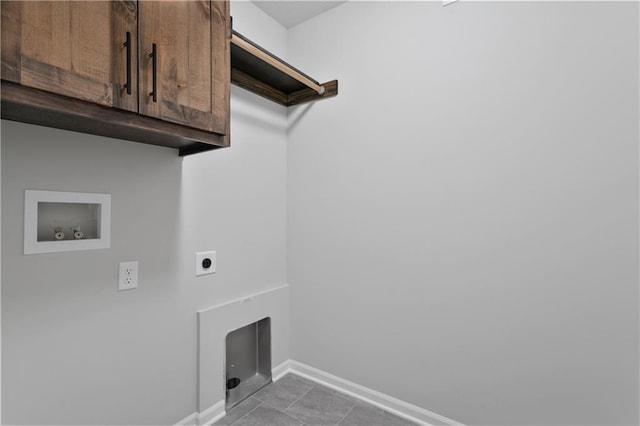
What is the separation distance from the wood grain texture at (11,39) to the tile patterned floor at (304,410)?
1746mm

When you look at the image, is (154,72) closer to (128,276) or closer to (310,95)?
(128,276)

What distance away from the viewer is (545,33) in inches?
55.0

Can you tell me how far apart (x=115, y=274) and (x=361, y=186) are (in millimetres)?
1345

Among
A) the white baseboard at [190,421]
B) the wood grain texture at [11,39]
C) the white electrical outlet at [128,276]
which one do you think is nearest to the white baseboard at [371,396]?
the white baseboard at [190,421]

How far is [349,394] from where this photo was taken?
1.96 metres

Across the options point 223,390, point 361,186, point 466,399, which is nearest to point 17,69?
point 361,186

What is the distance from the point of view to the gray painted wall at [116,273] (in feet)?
3.65

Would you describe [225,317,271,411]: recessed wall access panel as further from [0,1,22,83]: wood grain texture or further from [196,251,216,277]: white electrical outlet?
[0,1,22,83]: wood grain texture

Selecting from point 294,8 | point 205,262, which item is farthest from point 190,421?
point 294,8

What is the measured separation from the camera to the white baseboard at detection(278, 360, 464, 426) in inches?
67.0

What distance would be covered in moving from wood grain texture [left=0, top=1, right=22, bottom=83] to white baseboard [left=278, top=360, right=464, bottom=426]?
6.68 ft

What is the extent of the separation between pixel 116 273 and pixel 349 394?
1.50m

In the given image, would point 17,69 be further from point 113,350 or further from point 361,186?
point 361,186

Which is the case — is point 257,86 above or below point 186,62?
above
